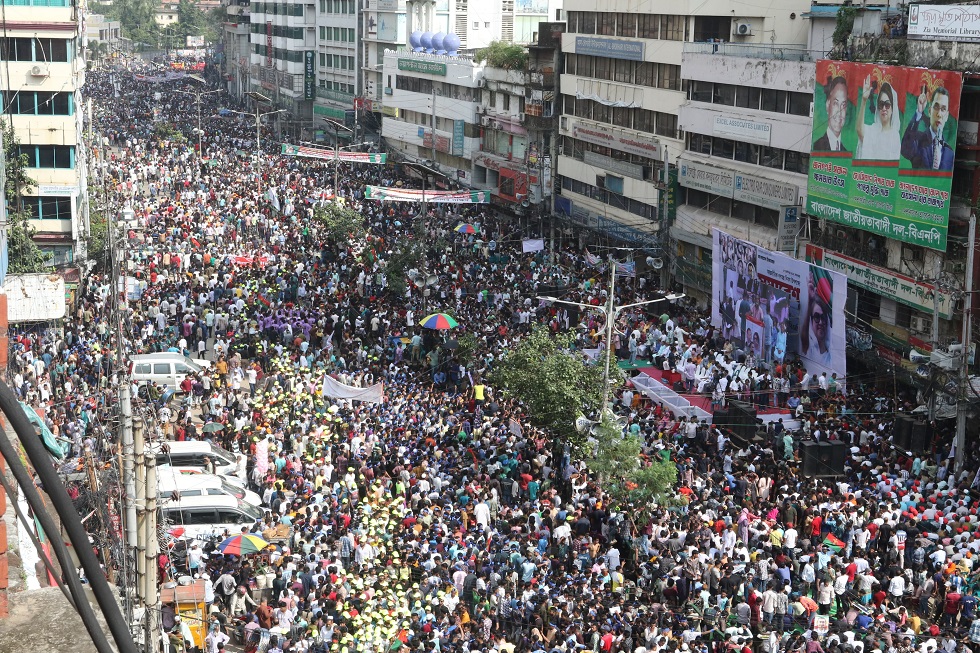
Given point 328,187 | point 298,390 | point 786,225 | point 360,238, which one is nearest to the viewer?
point 298,390

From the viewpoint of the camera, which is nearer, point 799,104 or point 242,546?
point 242,546

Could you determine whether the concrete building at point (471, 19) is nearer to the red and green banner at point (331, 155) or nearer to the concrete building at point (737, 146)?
the red and green banner at point (331, 155)

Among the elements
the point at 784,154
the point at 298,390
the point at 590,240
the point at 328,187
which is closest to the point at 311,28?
the point at 328,187

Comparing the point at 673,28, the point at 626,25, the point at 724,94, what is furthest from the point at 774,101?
the point at 626,25

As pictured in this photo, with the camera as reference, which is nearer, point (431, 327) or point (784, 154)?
point (431, 327)

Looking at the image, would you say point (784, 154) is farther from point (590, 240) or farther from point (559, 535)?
point (559, 535)

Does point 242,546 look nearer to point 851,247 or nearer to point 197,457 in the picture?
point 197,457
